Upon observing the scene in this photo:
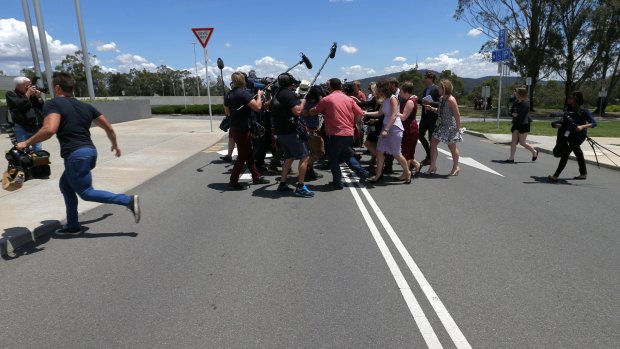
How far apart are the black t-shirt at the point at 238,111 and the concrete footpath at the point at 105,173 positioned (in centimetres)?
217

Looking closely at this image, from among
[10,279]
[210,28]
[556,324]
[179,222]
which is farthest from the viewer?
[210,28]

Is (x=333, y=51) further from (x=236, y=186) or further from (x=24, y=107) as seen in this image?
(x=24, y=107)

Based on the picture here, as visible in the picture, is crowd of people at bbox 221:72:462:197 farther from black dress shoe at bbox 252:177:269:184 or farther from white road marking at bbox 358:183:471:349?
white road marking at bbox 358:183:471:349

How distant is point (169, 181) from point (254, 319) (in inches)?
219

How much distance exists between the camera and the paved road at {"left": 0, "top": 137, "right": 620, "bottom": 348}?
116 inches

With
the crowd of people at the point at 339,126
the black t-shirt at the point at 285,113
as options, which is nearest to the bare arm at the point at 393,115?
the crowd of people at the point at 339,126

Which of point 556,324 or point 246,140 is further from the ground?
point 246,140

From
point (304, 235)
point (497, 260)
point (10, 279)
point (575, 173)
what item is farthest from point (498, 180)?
point (10, 279)

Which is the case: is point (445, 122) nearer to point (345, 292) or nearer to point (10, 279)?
point (345, 292)

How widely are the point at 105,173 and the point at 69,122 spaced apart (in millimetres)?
4197

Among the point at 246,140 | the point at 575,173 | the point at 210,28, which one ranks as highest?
the point at 210,28

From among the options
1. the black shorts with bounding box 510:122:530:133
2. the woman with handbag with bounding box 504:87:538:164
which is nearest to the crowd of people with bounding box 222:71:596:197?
the woman with handbag with bounding box 504:87:538:164

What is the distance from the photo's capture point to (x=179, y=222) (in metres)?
5.54

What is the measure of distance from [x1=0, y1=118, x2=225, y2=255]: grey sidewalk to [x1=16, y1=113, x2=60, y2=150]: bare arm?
1.04 meters
